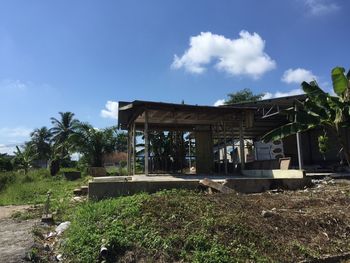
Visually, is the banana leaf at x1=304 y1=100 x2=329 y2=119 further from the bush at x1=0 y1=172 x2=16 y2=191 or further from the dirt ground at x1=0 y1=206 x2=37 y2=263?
the bush at x1=0 y1=172 x2=16 y2=191

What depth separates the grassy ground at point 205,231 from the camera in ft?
21.0

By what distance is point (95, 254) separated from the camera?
20.8ft

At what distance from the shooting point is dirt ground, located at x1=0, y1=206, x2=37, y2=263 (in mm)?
6805

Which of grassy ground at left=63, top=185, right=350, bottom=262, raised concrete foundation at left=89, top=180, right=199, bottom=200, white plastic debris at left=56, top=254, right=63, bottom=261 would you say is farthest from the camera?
raised concrete foundation at left=89, top=180, right=199, bottom=200

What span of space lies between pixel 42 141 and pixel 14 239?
5800cm

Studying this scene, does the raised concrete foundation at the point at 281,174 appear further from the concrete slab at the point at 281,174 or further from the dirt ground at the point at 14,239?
the dirt ground at the point at 14,239

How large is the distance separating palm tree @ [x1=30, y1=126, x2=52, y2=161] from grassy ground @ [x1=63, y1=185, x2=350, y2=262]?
56.9m

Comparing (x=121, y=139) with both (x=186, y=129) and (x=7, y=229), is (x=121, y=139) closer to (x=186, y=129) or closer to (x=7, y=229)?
(x=186, y=129)

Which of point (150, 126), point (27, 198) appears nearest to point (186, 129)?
point (150, 126)

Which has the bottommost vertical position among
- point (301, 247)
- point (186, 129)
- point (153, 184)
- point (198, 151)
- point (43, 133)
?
point (301, 247)

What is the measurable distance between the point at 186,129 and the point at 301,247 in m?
13.6

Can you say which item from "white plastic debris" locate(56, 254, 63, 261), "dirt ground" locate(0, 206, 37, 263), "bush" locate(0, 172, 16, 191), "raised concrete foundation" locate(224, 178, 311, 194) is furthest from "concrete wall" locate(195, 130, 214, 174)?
"bush" locate(0, 172, 16, 191)

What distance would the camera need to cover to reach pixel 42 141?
6316 cm

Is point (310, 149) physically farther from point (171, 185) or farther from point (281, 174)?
point (171, 185)
